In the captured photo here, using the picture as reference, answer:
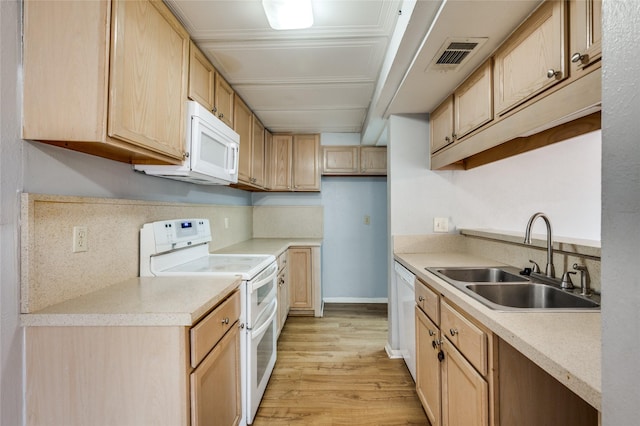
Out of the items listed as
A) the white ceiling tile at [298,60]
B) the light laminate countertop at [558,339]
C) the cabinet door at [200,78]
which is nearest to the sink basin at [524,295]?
the light laminate countertop at [558,339]

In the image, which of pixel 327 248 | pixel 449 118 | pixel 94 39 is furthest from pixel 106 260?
pixel 327 248

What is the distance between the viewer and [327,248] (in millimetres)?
4016

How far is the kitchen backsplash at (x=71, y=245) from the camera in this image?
1031mm

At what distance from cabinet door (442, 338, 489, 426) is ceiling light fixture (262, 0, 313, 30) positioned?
67.3 inches

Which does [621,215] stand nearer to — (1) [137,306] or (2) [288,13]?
(1) [137,306]

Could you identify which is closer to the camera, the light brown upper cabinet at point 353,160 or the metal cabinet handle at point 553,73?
the metal cabinet handle at point 553,73

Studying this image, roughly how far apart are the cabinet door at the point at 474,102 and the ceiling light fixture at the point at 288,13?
0.96 meters

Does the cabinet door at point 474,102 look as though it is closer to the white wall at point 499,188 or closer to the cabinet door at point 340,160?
the white wall at point 499,188

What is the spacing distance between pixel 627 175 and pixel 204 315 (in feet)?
4.14

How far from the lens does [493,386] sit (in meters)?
1.01

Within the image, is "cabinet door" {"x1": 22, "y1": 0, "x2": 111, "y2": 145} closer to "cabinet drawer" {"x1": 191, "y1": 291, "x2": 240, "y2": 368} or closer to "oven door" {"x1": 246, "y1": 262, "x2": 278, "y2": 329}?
"cabinet drawer" {"x1": 191, "y1": 291, "x2": 240, "y2": 368}

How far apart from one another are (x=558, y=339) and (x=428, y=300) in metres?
0.81

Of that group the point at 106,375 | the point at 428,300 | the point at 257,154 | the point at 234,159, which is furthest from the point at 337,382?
the point at 257,154

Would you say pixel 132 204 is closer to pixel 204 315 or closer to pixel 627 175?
pixel 204 315
